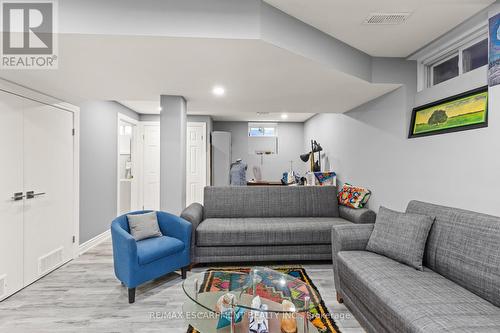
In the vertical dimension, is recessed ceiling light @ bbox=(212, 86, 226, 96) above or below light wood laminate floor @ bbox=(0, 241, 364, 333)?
above

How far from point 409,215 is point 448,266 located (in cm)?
44

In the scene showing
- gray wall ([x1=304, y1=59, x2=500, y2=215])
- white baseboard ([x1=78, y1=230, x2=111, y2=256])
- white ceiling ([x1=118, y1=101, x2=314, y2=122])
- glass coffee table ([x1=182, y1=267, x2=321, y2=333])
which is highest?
white ceiling ([x1=118, y1=101, x2=314, y2=122])

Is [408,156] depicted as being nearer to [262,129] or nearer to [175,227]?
[175,227]

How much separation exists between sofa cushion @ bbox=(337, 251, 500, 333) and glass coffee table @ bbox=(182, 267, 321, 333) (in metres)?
0.37

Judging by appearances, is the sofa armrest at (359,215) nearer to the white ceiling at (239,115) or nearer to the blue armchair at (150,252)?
the blue armchair at (150,252)

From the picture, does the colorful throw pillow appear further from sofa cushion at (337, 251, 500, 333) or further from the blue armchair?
the blue armchair

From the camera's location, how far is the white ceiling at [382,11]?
181 cm

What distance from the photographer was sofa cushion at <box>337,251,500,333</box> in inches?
47.4

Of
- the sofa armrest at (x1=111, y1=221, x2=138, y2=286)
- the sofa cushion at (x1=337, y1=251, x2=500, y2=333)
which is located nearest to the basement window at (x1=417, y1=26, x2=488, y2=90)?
the sofa cushion at (x1=337, y1=251, x2=500, y2=333)

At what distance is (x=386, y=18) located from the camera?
198cm

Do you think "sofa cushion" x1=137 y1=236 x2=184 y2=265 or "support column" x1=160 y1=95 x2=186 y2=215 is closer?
"sofa cushion" x1=137 y1=236 x2=184 y2=265

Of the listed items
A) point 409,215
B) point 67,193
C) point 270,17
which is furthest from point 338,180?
point 67,193

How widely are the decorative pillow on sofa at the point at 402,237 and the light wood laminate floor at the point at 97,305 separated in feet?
2.05

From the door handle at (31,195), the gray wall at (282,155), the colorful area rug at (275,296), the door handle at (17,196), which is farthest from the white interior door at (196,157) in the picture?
the colorful area rug at (275,296)
